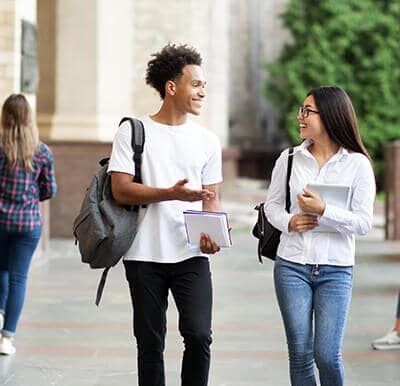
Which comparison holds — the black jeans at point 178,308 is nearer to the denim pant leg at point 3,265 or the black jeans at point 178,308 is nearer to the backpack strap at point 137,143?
the backpack strap at point 137,143

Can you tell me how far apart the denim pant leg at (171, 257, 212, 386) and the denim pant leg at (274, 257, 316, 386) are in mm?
391

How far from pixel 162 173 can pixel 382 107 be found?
25.2m

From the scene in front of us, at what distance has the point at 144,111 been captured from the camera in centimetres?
2355

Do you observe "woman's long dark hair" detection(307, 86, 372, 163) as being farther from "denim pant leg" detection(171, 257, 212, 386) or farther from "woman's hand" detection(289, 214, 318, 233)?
"denim pant leg" detection(171, 257, 212, 386)

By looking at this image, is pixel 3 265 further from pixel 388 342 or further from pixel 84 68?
→ pixel 84 68

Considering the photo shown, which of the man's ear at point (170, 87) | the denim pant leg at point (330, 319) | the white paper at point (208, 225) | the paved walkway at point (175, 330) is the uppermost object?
the man's ear at point (170, 87)

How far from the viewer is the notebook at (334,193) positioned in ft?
19.9

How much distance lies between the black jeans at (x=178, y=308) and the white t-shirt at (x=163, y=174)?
0.22 feet

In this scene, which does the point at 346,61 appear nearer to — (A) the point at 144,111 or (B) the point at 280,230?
(A) the point at 144,111

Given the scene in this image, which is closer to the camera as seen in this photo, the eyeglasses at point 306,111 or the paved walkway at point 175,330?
the eyeglasses at point 306,111

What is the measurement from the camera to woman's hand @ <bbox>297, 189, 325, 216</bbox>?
6.03 meters

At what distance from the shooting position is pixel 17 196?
30.0 ft

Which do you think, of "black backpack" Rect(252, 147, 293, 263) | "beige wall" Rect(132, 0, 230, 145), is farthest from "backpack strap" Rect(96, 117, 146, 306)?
"beige wall" Rect(132, 0, 230, 145)

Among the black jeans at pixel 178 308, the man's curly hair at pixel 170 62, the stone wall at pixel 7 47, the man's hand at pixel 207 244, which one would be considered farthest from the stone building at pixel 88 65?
the man's hand at pixel 207 244
